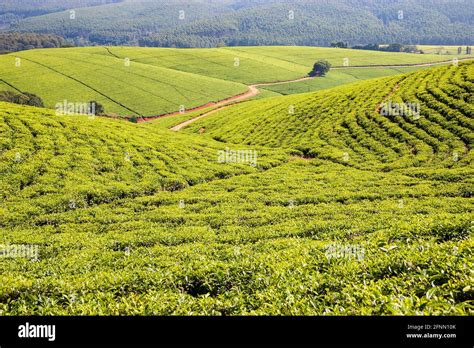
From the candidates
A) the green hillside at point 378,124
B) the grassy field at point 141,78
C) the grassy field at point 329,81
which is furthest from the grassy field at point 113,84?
the green hillside at point 378,124

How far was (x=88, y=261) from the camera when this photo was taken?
62.6 feet

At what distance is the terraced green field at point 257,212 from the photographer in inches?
473

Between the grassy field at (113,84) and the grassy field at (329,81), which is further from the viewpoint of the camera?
the grassy field at (329,81)

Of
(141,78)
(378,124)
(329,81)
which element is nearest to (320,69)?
(329,81)

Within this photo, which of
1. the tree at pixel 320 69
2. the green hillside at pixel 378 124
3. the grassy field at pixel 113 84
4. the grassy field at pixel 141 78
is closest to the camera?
the green hillside at pixel 378 124

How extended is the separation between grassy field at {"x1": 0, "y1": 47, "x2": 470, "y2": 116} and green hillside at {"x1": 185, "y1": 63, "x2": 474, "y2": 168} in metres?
53.7

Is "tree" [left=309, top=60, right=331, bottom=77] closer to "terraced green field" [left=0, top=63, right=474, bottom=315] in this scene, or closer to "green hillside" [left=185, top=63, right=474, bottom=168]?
"green hillside" [left=185, top=63, right=474, bottom=168]

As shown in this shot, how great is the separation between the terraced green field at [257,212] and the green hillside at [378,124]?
0.29 meters

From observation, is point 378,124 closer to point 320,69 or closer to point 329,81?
point 329,81

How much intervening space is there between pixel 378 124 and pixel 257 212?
32.4 metres

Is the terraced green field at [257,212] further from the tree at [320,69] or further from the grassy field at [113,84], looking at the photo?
the tree at [320,69]

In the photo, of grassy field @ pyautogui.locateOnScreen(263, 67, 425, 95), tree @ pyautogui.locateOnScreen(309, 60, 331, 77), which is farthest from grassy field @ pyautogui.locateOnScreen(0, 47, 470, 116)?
tree @ pyautogui.locateOnScreen(309, 60, 331, 77)
